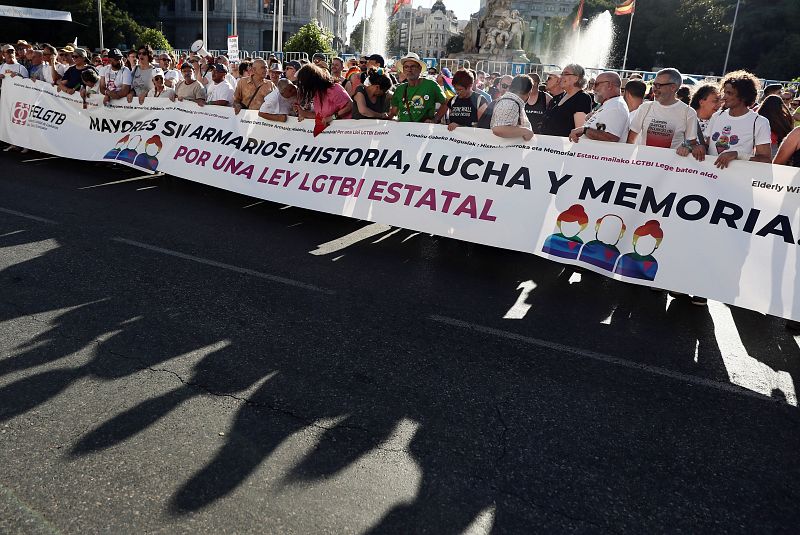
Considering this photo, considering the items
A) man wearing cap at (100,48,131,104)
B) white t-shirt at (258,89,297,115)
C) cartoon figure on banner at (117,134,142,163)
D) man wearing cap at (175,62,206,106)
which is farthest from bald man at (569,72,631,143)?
man wearing cap at (100,48,131,104)

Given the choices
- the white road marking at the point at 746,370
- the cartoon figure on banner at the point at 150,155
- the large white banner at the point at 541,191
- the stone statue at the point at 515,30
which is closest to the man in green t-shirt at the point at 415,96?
the large white banner at the point at 541,191

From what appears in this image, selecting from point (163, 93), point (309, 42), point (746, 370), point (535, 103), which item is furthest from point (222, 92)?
point (309, 42)

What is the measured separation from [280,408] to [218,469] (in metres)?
0.60

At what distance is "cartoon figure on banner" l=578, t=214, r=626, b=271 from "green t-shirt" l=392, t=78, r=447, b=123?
281 cm

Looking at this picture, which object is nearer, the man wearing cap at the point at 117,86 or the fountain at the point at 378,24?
the man wearing cap at the point at 117,86

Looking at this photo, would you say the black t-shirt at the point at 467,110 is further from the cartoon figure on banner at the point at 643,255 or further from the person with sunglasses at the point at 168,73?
the person with sunglasses at the point at 168,73

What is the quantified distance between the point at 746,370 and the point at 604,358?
3.18 ft

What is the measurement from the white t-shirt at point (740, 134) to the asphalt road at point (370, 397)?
142cm

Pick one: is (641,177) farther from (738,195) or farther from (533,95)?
(533,95)

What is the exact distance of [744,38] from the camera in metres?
58.4

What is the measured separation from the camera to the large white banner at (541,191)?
16.6 feet

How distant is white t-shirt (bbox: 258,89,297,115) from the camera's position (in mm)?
8180

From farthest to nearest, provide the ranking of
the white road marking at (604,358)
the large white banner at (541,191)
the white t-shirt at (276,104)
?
the white t-shirt at (276,104) → the large white banner at (541,191) → the white road marking at (604,358)

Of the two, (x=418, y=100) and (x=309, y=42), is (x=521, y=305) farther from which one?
(x=309, y=42)
